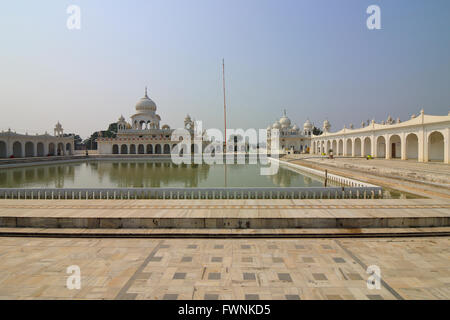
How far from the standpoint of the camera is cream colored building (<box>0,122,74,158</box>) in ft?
95.5

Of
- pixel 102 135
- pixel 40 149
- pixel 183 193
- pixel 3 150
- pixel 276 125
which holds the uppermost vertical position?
pixel 276 125

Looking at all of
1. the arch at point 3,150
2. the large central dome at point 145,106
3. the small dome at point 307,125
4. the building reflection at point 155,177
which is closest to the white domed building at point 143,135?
the large central dome at point 145,106

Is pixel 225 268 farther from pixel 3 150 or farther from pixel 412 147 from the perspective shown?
pixel 3 150

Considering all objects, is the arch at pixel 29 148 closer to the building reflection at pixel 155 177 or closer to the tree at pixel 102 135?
the building reflection at pixel 155 177

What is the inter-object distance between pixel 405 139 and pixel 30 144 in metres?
46.0

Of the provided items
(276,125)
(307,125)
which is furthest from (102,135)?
(307,125)

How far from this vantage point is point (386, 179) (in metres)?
13.0

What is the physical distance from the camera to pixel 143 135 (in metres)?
42.5

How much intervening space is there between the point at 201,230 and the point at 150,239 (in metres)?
1.10

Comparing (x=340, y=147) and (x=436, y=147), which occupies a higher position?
(x=340, y=147)

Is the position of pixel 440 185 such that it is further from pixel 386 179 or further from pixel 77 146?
pixel 77 146

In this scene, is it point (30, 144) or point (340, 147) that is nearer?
point (30, 144)

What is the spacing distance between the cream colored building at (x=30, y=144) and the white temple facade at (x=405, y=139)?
37233 mm
